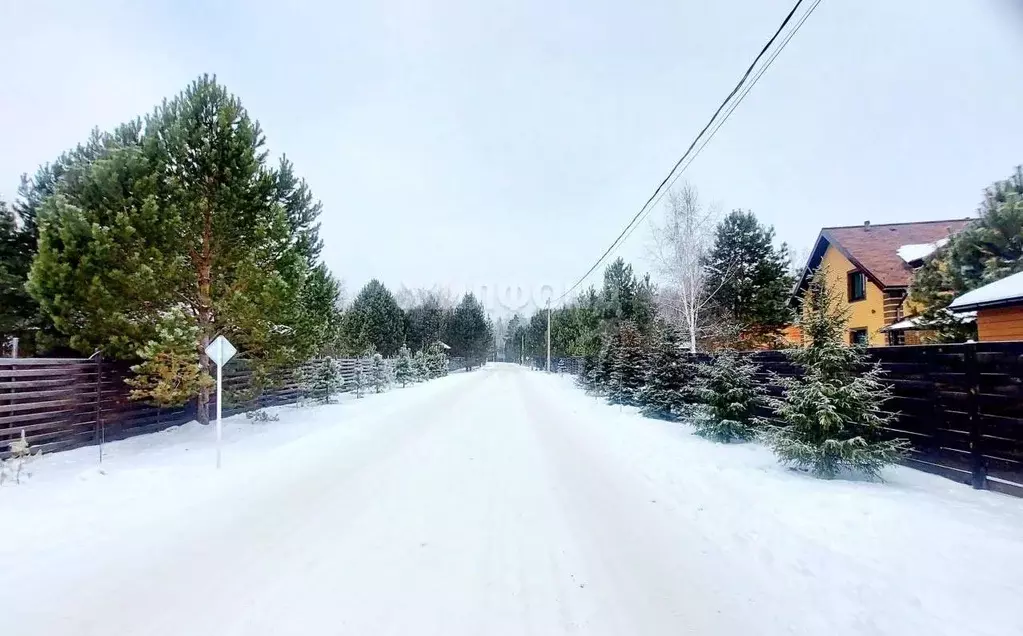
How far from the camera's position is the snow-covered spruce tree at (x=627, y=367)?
16484 millimetres

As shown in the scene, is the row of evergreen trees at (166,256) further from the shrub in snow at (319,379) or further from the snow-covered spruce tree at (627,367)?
the snow-covered spruce tree at (627,367)

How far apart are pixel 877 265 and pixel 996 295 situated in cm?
1230

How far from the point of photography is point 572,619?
3.04 metres

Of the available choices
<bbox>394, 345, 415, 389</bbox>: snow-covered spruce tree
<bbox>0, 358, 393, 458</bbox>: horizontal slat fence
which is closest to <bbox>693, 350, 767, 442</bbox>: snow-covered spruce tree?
<bbox>0, 358, 393, 458</bbox>: horizontal slat fence

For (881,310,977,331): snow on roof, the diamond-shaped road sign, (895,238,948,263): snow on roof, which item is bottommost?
the diamond-shaped road sign

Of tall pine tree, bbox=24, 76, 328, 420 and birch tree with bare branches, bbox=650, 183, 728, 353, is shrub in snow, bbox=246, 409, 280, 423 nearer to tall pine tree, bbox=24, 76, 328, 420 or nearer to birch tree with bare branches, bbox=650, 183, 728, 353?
tall pine tree, bbox=24, 76, 328, 420

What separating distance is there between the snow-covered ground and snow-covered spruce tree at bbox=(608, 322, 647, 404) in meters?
8.69

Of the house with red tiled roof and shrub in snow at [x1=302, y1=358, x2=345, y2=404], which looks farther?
shrub in snow at [x1=302, y1=358, x2=345, y2=404]

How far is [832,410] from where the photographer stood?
6.06m

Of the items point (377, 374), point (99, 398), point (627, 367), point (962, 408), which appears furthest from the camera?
point (377, 374)

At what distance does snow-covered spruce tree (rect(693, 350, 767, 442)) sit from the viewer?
372 inches

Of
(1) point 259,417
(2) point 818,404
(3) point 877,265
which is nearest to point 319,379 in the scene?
(1) point 259,417

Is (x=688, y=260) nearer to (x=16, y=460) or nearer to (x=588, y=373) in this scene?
(x=588, y=373)

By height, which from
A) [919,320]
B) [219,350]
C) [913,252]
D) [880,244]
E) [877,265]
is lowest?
[219,350]
